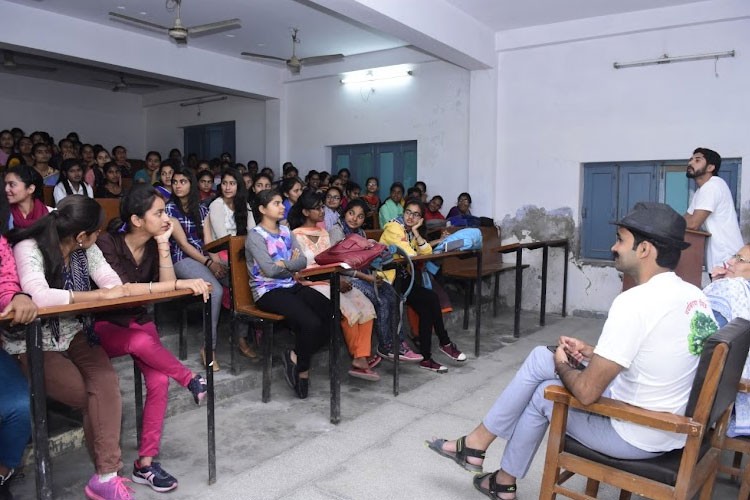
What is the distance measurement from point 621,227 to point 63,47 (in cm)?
650

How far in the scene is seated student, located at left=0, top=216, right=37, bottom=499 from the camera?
2.03m

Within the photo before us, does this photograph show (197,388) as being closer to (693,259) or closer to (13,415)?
(13,415)

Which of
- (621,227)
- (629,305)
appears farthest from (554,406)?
(621,227)

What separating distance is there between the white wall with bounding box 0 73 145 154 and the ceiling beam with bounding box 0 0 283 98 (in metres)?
3.74

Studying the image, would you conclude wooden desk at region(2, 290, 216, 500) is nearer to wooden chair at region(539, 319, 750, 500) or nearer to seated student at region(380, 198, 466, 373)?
wooden chair at region(539, 319, 750, 500)

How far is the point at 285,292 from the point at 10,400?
163 cm

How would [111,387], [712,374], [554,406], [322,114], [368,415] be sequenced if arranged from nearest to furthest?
[712,374] < [554,406] < [111,387] < [368,415] < [322,114]

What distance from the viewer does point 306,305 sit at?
138 inches

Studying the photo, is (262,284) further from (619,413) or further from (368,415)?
(619,413)

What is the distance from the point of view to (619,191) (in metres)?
6.37

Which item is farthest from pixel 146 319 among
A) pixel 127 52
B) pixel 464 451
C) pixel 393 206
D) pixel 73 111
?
pixel 73 111

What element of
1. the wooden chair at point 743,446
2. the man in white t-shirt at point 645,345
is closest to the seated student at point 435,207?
the wooden chair at point 743,446

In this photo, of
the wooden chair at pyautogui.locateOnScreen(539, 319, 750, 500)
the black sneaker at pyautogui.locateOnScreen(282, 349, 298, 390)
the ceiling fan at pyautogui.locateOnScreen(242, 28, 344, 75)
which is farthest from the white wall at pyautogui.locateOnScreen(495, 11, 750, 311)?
the wooden chair at pyautogui.locateOnScreen(539, 319, 750, 500)

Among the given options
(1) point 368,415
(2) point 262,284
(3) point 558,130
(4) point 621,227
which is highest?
(3) point 558,130
